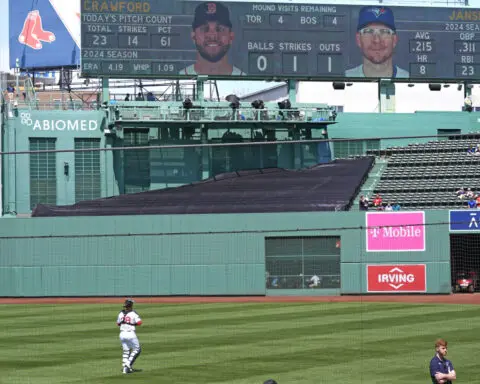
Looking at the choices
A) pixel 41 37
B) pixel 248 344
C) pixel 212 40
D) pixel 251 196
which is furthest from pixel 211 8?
pixel 248 344

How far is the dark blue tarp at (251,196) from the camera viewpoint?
46344 mm

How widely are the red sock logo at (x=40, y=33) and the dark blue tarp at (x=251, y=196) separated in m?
15.8

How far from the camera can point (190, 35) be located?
160ft

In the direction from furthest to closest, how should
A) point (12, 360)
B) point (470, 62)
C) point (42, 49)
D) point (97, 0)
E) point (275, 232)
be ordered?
point (42, 49)
point (470, 62)
point (97, 0)
point (275, 232)
point (12, 360)

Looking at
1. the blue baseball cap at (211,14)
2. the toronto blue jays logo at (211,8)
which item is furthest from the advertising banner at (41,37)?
the toronto blue jays logo at (211,8)

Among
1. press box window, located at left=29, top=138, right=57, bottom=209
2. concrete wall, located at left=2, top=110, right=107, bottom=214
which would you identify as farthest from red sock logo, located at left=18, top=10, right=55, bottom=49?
press box window, located at left=29, top=138, right=57, bottom=209

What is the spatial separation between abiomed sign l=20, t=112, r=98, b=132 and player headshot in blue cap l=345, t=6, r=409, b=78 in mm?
12413

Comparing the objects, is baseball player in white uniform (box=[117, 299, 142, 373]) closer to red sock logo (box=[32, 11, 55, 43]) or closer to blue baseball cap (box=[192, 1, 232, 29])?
blue baseball cap (box=[192, 1, 232, 29])

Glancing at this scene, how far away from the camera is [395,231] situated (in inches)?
1746

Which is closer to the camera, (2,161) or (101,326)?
(101,326)

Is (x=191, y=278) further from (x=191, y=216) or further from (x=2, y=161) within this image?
(x=2, y=161)

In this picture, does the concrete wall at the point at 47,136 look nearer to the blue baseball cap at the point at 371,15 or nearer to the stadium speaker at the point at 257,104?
the stadium speaker at the point at 257,104

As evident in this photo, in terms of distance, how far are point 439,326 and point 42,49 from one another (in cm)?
3664

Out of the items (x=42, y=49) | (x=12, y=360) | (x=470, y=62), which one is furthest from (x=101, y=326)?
(x=42, y=49)
